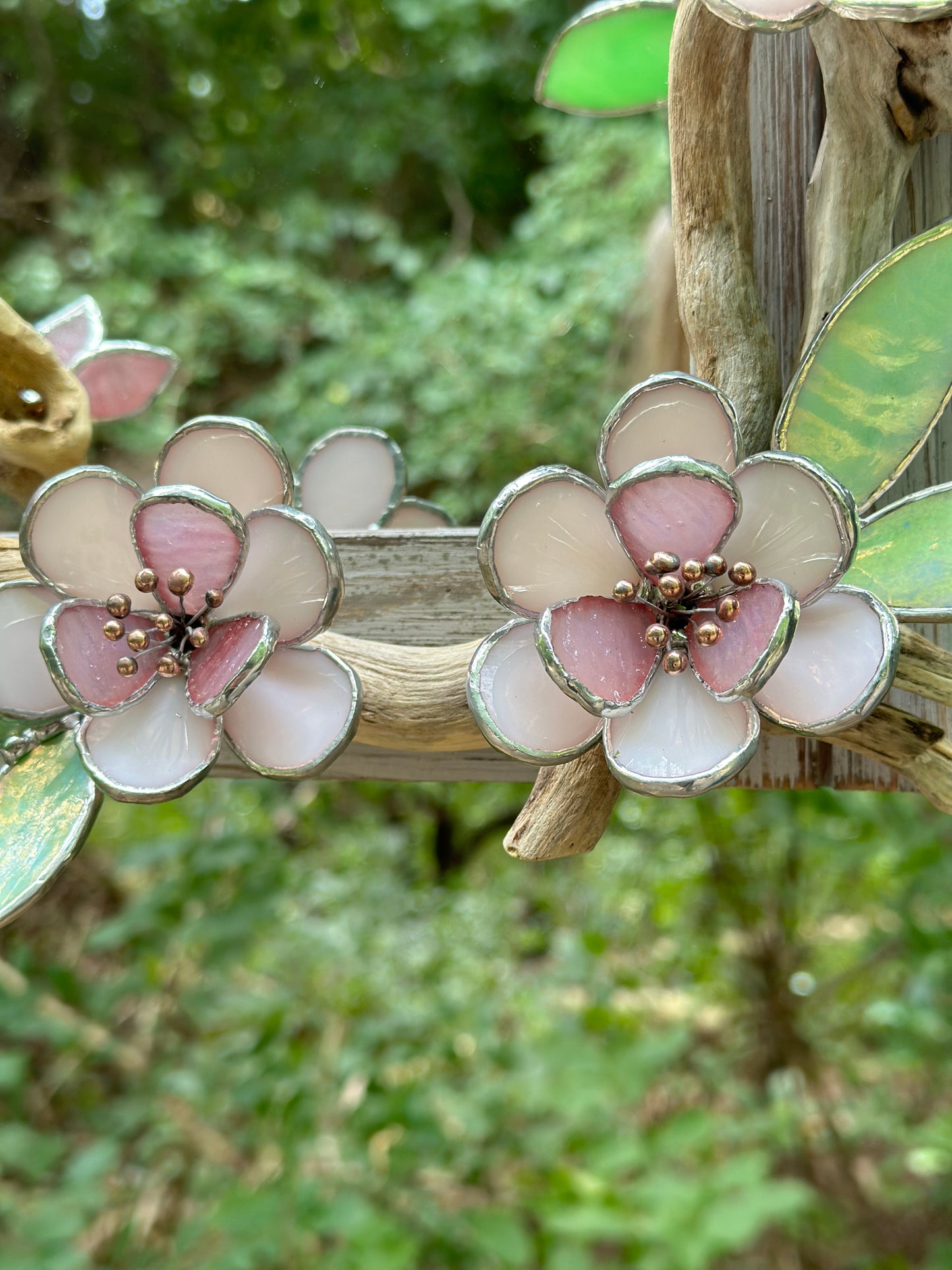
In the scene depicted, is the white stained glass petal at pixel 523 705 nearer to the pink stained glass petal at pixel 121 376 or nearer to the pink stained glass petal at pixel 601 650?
the pink stained glass petal at pixel 601 650

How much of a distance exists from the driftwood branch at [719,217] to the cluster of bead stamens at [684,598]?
9 centimetres

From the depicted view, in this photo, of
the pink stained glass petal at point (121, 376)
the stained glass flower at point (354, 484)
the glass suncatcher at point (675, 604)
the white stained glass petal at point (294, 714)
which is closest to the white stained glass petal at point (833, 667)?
the glass suncatcher at point (675, 604)

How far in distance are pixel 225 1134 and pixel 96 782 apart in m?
1.02

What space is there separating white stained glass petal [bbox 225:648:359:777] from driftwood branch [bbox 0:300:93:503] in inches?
6.5

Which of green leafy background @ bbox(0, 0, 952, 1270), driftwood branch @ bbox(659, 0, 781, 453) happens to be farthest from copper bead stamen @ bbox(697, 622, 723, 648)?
green leafy background @ bbox(0, 0, 952, 1270)

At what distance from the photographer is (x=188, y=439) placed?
298 mm

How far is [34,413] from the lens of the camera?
1.32 ft

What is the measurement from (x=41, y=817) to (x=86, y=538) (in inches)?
3.2

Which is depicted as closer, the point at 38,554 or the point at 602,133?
the point at 38,554

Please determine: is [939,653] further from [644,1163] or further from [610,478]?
[644,1163]

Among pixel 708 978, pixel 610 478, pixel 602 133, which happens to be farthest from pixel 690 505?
pixel 708 978

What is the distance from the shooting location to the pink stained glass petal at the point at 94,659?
0.93 ft

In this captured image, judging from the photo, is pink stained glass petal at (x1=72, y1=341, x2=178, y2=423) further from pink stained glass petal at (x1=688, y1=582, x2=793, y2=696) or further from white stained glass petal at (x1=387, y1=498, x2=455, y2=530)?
pink stained glass petal at (x1=688, y1=582, x2=793, y2=696)

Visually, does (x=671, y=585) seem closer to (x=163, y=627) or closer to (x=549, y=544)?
(x=549, y=544)
